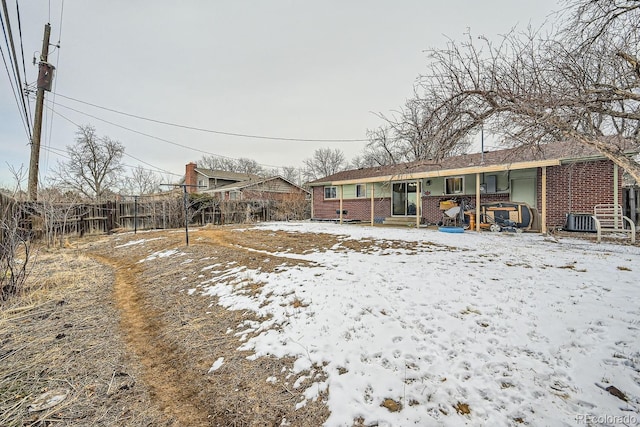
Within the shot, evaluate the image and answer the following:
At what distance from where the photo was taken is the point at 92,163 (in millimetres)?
28438

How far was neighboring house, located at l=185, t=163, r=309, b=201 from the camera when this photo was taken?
84.2ft

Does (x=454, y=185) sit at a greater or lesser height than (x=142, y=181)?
lesser

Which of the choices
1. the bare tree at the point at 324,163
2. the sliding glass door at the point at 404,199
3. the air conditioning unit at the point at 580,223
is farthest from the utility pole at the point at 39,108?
the bare tree at the point at 324,163

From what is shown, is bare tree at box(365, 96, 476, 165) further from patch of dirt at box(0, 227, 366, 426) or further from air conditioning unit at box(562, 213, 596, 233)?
air conditioning unit at box(562, 213, 596, 233)

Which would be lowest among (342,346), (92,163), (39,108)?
(342,346)

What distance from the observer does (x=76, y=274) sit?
645 centimetres

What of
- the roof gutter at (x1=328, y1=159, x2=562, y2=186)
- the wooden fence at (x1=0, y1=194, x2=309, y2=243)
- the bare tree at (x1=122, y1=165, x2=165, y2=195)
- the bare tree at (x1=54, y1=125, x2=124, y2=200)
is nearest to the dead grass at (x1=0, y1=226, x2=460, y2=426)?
the wooden fence at (x1=0, y1=194, x2=309, y2=243)

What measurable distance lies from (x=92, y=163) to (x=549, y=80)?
3703 centimetres

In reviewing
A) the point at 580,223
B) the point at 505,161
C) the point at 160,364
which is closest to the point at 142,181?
the point at 160,364

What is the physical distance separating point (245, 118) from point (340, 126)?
317 inches

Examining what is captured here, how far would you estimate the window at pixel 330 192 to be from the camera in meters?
18.3

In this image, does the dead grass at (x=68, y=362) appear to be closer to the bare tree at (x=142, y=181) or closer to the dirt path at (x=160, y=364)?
the dirt path at (x=160, y=364)

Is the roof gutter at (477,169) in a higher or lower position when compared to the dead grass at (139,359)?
higher

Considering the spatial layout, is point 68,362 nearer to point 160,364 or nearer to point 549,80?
point 160,364
